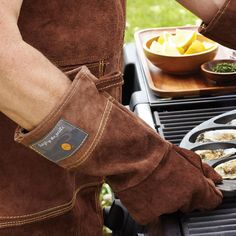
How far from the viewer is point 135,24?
4656 mm

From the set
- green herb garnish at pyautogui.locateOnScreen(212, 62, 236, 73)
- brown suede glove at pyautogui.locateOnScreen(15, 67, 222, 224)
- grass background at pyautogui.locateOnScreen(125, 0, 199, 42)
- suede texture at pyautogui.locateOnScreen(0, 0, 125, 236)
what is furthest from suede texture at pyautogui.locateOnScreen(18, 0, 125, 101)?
grass background at pyautogui.locateOnScreen(125, 0, 199, 42)

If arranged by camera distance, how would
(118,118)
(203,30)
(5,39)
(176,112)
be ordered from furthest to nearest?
(176,112) → (203,30) → (118,118) → (5,39)

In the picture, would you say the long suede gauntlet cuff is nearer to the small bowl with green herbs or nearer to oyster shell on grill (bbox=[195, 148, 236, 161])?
the small bowl with green herbs

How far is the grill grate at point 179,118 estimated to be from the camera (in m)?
Answer: 1.63

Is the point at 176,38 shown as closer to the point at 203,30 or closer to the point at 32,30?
the point at 203,30

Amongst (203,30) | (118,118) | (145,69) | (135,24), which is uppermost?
(118,118)

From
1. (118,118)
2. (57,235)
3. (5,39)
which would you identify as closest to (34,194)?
(57,235)

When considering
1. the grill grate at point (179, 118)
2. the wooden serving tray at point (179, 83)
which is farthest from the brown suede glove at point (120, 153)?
the wooden serving tray at point (179, 83)

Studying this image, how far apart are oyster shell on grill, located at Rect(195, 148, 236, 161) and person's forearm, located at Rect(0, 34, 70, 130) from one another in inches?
19.3

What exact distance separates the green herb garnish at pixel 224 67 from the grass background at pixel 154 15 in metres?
2.43

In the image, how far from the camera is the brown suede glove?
1.11 metres

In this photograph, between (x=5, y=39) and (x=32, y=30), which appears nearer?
(x=5, y=39)

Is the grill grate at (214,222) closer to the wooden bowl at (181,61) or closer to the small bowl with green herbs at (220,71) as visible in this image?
the small bowl with green herbs at (220,71)

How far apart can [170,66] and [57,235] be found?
2.56ft
